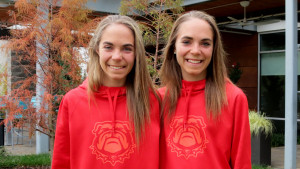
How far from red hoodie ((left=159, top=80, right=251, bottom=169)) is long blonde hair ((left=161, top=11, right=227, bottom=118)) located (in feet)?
0.14

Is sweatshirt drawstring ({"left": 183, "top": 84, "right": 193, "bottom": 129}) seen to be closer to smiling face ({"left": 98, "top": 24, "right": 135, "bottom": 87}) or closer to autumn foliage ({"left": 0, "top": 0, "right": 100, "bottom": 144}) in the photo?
smiling face ({"left": 98, "top": 24, "right": 135, "bottom": 87})

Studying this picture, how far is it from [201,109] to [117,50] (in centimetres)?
59

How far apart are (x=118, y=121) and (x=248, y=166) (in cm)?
76

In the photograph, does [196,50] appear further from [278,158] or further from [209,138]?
[278,158]

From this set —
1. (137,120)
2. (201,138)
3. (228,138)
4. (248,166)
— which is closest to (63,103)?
(137,120)

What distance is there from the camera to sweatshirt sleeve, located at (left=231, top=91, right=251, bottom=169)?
2.09 m

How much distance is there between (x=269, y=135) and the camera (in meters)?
7.36

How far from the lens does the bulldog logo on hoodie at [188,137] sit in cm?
216

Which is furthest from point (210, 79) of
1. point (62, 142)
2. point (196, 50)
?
point (62, 142)

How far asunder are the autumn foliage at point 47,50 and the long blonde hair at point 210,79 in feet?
10.2

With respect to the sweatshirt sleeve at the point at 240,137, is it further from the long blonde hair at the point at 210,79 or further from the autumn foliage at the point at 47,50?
the autumn foliage at the point at 47,50

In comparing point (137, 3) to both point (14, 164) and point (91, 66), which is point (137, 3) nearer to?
point (91, 66)

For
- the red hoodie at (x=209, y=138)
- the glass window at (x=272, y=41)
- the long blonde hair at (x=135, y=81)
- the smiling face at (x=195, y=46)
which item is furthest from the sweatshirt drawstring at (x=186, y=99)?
the glass window at (x=272, y=41)

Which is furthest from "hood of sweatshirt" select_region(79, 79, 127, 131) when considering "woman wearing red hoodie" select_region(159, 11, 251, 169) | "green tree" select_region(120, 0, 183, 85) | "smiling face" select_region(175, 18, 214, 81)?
"green tree" select_region(120, 0, 183, 85)
